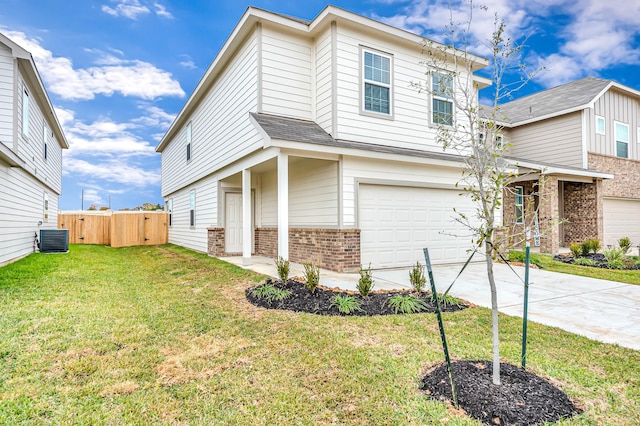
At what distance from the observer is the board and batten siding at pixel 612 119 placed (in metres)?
14.8

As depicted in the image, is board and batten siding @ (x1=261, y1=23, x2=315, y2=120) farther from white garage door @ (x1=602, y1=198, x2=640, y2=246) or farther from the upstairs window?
white garage door @ (x1=602, y1=198, x2=640, y2=246)

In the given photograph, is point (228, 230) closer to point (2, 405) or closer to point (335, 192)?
point (335, 192)

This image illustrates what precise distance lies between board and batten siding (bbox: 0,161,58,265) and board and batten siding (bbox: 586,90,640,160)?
20.1 metres

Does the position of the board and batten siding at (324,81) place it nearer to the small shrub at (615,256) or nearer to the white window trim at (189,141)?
the white window trim at (189,141)

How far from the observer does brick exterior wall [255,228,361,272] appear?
26.7 feet

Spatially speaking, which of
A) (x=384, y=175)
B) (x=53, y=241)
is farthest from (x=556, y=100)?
(x=53, y=241)

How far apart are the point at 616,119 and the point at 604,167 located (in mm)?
2466

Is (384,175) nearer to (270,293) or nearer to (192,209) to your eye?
(270,293)

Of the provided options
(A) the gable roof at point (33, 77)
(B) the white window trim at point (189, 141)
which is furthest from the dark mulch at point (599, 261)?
(A) the gable roof at point (33, 77)

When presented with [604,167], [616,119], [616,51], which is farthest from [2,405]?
[616,51]

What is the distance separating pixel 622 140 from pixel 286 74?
632 inches

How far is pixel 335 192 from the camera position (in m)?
8.41

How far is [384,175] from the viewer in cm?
888

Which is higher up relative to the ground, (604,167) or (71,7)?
(71,7)
